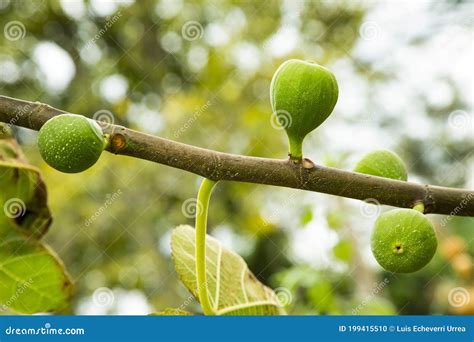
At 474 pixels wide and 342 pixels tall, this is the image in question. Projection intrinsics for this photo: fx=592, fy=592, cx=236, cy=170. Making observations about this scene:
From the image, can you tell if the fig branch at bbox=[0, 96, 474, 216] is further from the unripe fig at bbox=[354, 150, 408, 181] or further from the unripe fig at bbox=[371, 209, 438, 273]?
the unripe fig at bbox=[354, 150, 408, 181]

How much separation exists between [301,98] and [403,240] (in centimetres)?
30

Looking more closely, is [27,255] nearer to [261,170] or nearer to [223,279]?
[223,279]

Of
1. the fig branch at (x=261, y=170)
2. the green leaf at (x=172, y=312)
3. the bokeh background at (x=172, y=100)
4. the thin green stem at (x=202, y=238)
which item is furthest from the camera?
the bokeh background at (x=172, y=100)

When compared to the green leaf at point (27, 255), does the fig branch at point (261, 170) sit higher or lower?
higher

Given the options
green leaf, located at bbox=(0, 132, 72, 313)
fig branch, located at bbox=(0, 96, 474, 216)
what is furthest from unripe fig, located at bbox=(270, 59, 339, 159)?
green leaf, located at bbox=(0, 132, 72, 313)

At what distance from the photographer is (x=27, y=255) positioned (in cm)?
133

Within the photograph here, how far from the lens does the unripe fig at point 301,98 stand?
3.40 feet

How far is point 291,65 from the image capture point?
42.3 inches

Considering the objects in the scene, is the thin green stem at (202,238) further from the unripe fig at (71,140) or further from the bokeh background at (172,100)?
the bokeh background at (172,100)

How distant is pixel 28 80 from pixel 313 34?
14.6ft

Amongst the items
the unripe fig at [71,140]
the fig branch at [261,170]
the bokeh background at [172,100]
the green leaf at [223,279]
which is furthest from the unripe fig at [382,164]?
the bokeh background at [172,100]

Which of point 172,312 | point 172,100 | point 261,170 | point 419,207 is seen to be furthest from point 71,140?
point 172,100

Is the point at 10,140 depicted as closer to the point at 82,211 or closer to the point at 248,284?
the point at 248,284

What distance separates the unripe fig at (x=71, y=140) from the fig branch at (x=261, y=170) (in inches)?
0.9
